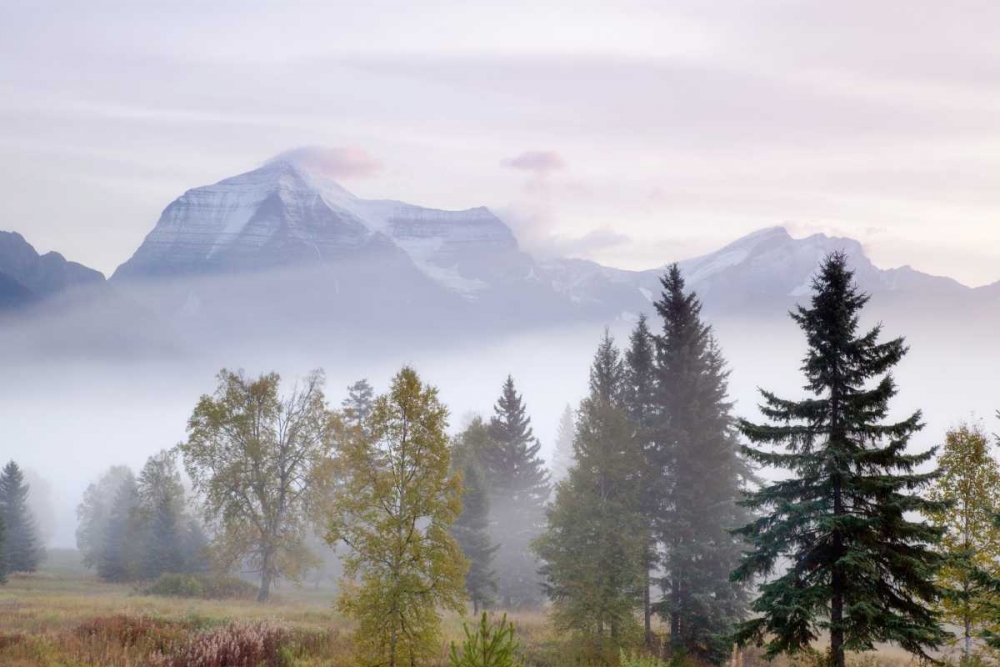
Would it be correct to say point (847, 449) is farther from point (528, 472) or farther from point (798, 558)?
point (528, 472)

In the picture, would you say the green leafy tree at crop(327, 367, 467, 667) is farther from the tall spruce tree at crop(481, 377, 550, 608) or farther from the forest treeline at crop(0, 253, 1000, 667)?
the tall spruce tree at crop(481, 377, 550, 608)

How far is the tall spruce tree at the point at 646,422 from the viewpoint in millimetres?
28969

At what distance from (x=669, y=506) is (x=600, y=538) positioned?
6.68 m

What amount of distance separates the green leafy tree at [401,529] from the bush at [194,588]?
895 inches

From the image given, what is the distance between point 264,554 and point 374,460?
21.5m

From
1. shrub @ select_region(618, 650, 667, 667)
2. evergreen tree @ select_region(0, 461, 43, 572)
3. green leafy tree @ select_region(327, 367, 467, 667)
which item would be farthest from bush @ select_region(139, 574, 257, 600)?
shrub @ select_region(618, 650, 667, 667)

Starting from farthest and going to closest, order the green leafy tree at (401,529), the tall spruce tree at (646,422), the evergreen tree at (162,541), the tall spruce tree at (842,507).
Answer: the evergreen tree at (162,541), the tall spruce tree at (646,422), the green leafy tree at (401,529), the tall spruce tree at (842,507)

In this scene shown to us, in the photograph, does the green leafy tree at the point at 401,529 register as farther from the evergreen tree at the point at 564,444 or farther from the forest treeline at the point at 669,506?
the evergreen tree at the point at 564,444

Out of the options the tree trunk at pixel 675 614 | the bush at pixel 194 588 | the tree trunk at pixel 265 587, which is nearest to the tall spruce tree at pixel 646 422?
the tree trunk at pixel 675 614

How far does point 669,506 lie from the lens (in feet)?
102

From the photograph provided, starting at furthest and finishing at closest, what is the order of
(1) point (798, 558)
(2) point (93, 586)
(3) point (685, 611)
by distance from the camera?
(2) point (93, 586) → (3) point (685, 611) → (1) point (798, 558)

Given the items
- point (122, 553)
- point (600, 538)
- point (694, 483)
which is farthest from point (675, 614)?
point (122, 553)

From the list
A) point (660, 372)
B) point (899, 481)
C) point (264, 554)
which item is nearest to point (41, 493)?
point (264, 554)

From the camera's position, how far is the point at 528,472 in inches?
1882
